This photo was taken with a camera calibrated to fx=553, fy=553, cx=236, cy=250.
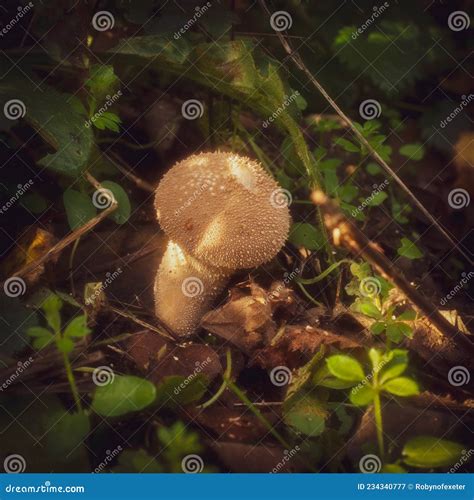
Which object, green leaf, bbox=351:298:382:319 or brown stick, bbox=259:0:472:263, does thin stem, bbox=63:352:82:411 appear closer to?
green leaf, bbox=351:298:382:319

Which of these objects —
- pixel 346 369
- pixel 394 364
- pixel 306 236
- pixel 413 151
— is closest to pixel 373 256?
pixel 346 369

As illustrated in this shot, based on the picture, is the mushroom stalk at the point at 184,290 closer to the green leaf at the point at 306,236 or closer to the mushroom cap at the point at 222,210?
the mushroom cap at the point at 222,210

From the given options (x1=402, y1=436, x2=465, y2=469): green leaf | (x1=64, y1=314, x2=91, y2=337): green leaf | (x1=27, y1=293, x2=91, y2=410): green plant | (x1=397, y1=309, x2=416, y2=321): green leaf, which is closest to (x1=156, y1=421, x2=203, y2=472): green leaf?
(x1=27, y1=293, x2=91, y2=410): green plant

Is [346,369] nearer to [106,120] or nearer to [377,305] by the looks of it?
[377,305]

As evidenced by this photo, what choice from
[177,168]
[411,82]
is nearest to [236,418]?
[177,168]

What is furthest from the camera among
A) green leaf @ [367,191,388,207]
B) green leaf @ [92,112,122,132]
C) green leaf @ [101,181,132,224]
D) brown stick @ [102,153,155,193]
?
green leaf @ [367,191,388,207]
